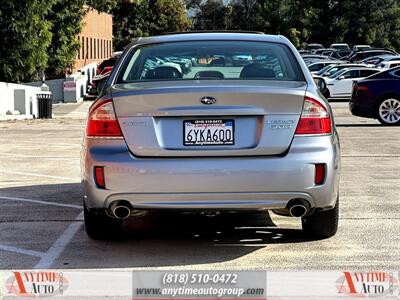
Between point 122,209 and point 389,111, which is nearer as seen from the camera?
point 122,209

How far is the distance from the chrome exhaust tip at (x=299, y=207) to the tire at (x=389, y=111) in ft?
39.1

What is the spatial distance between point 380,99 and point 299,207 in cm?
1210

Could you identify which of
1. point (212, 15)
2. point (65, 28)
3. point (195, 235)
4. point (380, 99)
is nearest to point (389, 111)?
point (380, 99)

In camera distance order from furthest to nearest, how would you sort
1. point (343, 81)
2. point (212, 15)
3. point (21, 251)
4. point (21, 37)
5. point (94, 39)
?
1. point (212, 15)
2. point (94, 39)
3. point (343, 81)
4. point (21, 37)
5. point (21, 251)

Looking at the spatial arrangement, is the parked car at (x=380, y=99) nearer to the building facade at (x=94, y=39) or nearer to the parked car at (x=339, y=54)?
the building facade at (x=94, y=39)

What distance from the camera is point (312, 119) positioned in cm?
560

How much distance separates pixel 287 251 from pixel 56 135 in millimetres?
10446

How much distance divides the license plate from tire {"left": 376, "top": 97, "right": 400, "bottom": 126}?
1220 cm

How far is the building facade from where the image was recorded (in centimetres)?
4747

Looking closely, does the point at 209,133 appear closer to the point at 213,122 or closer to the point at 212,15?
the point at 213,122

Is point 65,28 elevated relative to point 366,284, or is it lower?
lower

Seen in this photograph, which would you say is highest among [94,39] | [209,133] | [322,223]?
[209,133]

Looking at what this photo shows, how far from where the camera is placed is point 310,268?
5484mm

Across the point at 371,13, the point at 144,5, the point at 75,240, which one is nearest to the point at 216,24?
the point at 371,13
